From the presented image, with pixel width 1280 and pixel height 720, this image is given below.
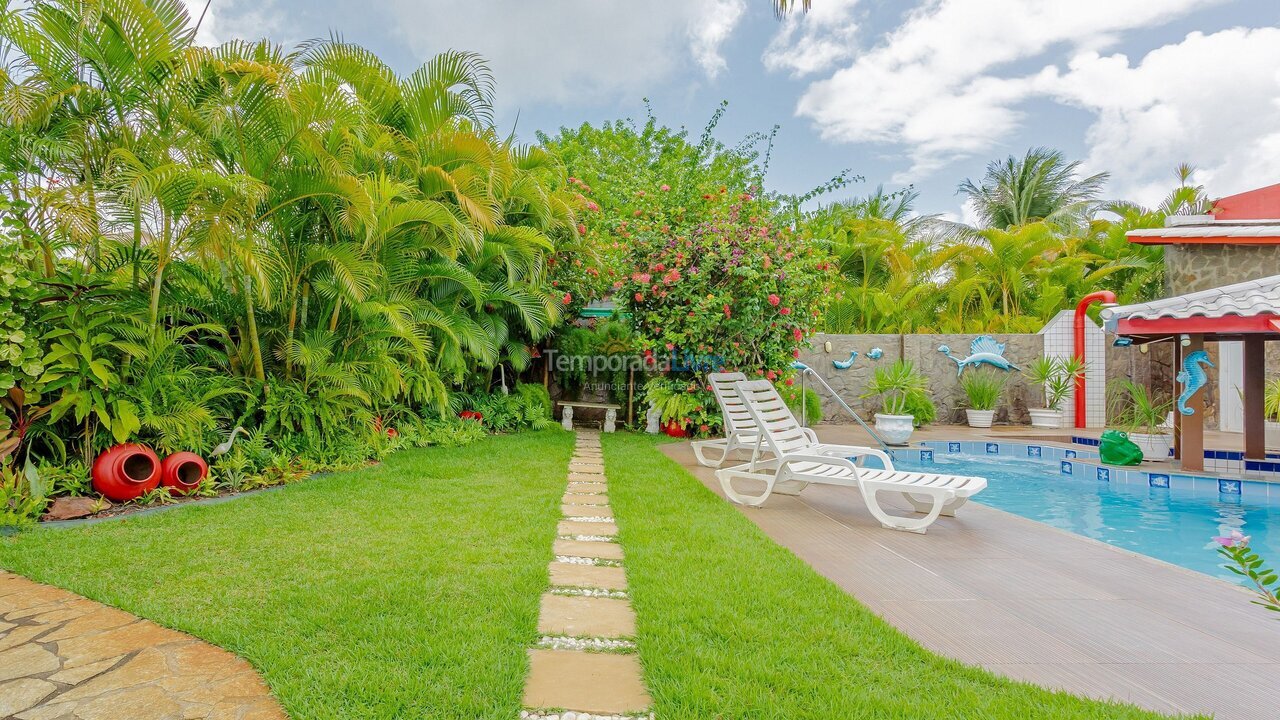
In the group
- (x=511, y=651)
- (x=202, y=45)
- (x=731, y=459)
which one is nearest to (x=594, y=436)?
(x=731, y=459)

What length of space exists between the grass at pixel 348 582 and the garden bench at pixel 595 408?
191 inches

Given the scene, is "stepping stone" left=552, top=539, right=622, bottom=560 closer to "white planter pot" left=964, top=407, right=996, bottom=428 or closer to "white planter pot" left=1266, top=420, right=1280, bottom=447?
"white planter pot" left=964, top=407, right=996, bottom=428

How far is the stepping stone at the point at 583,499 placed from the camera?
16.7 feet

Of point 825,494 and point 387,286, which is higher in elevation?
point 387,286

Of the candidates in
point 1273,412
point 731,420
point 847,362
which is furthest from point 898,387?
point 731,420

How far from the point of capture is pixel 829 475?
480 cm

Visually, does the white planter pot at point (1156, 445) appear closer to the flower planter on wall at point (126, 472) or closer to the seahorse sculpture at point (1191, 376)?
the seahorse sculpture at point (1191, 376)

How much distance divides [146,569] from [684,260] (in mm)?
6538

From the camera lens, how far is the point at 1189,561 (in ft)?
14.4

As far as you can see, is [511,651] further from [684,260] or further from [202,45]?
[684,260]

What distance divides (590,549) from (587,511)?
0.98 m

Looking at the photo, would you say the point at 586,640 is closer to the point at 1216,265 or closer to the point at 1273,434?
the point at 1273,434

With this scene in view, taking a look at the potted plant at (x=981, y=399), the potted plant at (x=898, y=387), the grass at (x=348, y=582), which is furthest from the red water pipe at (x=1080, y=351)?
the grass at (x=348, y=582)

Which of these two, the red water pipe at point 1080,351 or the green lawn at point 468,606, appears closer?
the green lawn at point 468,606
